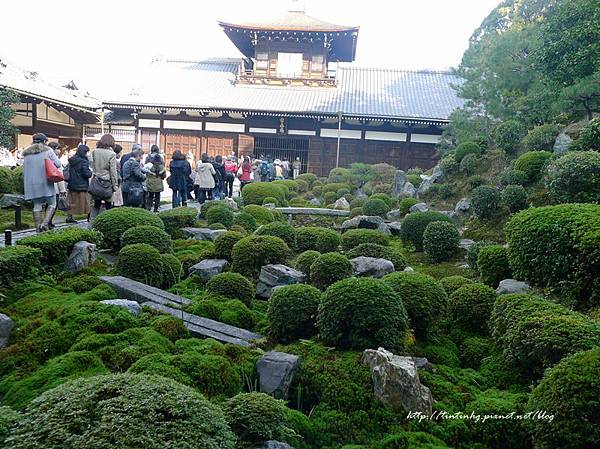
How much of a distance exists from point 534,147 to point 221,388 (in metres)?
10.9

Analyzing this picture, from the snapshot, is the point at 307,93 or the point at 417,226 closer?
the point at 417,226

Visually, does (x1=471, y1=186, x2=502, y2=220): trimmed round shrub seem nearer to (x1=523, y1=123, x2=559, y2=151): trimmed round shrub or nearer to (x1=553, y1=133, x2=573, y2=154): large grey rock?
(x1=553, y1=133, x2=573, y2=154): large grey rock

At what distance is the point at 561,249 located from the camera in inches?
229

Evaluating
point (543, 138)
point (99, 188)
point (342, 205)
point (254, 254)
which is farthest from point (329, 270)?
point (342, 205)

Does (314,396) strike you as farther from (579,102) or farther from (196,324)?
(579,102)

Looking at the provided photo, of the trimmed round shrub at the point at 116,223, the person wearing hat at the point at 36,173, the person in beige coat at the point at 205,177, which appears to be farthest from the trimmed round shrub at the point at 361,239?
the person in beige coat at the point at 205,177

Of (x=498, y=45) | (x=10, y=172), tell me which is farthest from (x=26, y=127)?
(x=498, y=45)

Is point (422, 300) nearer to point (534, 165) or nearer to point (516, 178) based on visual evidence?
point (516, 178)

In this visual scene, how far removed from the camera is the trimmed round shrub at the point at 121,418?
7.97 ft

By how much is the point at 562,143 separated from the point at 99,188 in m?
9.40

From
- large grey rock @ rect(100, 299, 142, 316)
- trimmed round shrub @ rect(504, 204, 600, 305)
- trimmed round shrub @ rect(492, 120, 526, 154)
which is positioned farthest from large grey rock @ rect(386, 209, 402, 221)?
large grey rock @ rect(100, 299, 142, 316)

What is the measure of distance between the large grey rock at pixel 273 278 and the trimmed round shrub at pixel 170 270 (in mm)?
1150

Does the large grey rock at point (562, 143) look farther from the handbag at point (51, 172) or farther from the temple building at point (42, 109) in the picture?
the temple building at point (42, 109)

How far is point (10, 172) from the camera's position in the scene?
1287 centimetres
